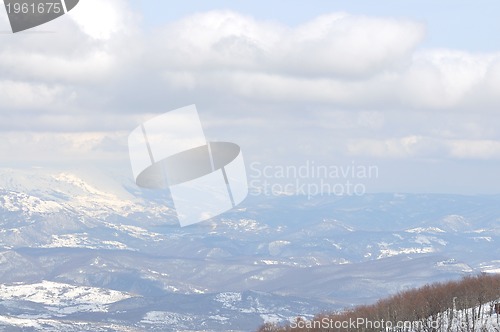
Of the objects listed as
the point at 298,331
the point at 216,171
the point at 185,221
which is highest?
the point at 216,171

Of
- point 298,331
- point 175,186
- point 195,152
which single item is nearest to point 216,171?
Result: point 195,152

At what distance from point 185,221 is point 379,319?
91.8 meters

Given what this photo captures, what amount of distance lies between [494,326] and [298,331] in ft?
163

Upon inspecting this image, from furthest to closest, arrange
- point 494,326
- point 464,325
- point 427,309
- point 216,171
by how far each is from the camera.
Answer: point 427,309 < point 464,325 < point 494,326 < point 216,171

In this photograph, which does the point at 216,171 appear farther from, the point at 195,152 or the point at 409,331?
the point at 409,331

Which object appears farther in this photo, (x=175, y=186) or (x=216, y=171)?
(x=175, y=186)

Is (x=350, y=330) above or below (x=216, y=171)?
below

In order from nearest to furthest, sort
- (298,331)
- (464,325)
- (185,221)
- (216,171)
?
1. (216,171)
2. (185,221)
3. (464,325)
4. (298,331)

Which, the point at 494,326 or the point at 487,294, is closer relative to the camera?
the point at 494,326

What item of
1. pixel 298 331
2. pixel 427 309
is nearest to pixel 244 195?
pixel 427 309

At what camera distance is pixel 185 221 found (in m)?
57.2

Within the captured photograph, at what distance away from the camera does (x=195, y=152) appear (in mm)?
52406

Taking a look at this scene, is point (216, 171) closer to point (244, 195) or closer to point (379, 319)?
point (244, 195)

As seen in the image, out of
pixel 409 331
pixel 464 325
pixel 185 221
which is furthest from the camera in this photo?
pixel 409 331
